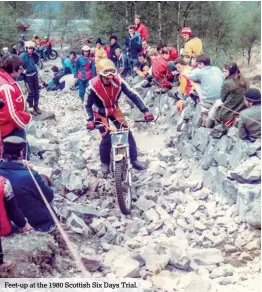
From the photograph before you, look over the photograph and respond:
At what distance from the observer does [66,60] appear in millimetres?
12984

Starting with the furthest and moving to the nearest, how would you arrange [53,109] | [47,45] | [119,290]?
[47,45] < [53,109] < [119,290]

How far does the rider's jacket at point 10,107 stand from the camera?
385cm

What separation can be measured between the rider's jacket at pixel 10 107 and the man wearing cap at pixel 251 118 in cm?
229

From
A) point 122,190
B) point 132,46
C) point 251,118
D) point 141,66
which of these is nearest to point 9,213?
point 122,190

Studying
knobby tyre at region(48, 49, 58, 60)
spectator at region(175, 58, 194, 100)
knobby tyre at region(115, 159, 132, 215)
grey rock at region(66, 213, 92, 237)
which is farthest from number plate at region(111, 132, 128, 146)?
knobby tyre at region(48, 49, 58, 60)

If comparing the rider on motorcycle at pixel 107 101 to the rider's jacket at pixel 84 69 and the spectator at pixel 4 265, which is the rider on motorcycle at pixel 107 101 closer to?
the spectator at pixel 4 265

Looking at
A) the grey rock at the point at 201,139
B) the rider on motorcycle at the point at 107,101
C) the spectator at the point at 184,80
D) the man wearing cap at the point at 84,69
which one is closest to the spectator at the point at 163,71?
the spectator at the point at 184,80

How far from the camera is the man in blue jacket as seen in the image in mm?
3285

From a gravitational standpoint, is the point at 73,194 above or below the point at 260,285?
above

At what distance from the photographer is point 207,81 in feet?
18.7

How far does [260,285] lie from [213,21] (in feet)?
30.4

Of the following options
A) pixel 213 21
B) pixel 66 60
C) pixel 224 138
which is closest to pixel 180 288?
pixel 224 138

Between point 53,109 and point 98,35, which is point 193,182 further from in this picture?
point 98,35

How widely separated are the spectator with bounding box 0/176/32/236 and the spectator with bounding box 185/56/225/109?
3.21 metres
